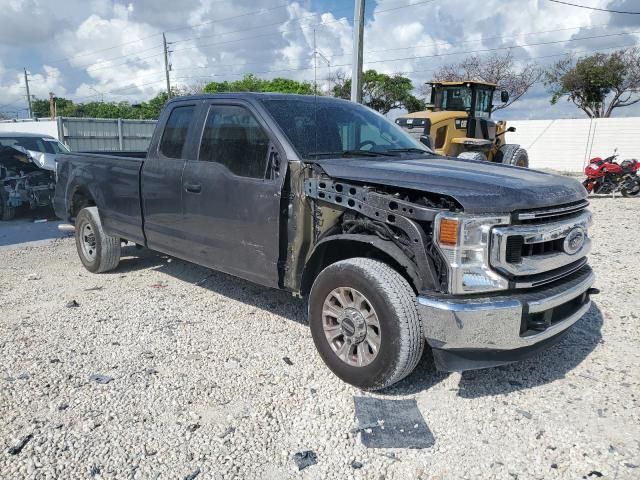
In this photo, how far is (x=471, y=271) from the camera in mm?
2949

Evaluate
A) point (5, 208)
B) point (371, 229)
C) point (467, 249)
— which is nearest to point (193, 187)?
point (371, 229)

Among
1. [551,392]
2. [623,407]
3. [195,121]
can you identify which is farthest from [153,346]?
[623,407]

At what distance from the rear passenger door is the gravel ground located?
2.30 feet

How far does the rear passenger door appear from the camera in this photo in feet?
12.9

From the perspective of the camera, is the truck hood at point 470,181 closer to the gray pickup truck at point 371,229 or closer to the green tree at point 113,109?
the gray pickup truck at point 371,229

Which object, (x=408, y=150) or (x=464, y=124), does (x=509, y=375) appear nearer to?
(x=408, y=150)

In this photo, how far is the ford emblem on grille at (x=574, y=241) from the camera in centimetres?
333

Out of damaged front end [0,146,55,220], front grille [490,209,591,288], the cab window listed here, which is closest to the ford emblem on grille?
front grille [490,209,591,288]

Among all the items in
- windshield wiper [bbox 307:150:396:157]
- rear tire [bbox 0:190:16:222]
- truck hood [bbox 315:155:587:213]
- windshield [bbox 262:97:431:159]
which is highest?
windshield [bbox 262:97:431:159]

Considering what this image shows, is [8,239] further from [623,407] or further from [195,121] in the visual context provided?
[623,407]

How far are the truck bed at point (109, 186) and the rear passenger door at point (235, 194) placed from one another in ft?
3.23

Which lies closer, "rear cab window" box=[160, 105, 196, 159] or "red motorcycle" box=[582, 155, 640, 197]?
"rear cab window" box=[160, 105, 196, 159]

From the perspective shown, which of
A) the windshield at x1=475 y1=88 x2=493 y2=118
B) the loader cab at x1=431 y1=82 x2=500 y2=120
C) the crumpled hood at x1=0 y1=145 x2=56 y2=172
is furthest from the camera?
the windshield at x1=475 y1=88 x2=493 y2=118

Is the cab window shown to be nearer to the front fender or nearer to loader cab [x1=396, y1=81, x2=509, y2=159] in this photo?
the front fender
